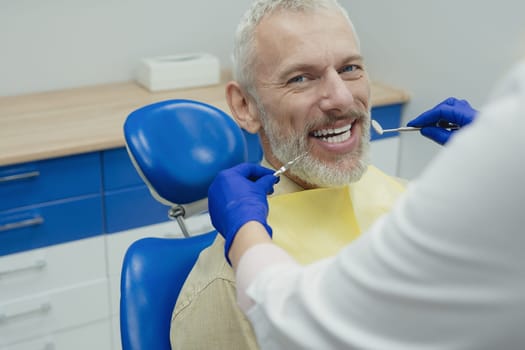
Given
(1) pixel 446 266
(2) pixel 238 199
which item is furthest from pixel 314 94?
(1) pixel 446 266

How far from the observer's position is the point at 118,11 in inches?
101

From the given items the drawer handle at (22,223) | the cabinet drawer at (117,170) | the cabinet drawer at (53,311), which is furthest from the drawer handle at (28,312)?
the cabinet drawer at (117,170)

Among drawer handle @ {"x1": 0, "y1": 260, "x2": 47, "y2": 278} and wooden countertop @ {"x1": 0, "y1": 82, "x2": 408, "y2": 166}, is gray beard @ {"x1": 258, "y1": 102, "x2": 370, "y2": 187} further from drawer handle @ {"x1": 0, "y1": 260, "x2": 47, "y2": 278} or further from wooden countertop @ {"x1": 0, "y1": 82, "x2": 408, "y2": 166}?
drawer handle @ {"x1": 0, "y1": 260, "x2": 47, "y2": 278}

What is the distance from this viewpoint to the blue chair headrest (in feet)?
4.61

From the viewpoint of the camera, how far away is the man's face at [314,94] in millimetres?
1373

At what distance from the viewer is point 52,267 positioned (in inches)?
85.7

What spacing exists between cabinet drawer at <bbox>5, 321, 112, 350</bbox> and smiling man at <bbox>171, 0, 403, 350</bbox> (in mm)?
1142

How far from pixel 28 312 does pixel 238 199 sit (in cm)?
139

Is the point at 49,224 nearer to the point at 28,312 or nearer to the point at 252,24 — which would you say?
the point at 28,312

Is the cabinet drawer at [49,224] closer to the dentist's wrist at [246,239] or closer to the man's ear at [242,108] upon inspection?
the man's ear at [242,108]

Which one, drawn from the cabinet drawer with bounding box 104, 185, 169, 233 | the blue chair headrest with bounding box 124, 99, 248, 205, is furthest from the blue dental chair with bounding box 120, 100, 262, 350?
the cabinet drawer with bounding box 104, 185, 169, 233

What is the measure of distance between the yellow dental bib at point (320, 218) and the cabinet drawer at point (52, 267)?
1.01 m

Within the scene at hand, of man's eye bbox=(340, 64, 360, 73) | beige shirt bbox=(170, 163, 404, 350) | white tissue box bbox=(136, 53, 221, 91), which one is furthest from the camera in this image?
white tissue box bbox=(136, 53, 221, 91)

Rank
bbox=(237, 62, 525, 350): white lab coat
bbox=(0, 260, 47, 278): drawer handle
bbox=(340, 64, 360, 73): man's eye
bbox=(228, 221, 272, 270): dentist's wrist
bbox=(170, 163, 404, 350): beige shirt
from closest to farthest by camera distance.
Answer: bbox=(237, 62, 525, 350): white lab coat, bbox=(228, 221, 272, 270): dentist's wrist, bbox=(170, 163, 404, 350): beige shirt, bbox=(340, 64, 360, 73): man's eye, bbox=(0, 260, 47, 278): drawer handle
